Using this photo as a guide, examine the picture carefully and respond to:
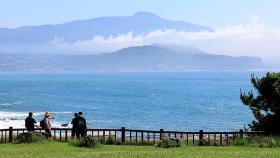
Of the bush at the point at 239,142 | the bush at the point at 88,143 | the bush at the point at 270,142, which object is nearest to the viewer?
the bush at the point at 270,142

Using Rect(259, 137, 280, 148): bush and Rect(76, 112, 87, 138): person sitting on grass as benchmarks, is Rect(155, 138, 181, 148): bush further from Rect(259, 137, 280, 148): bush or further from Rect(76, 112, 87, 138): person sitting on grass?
Rect(76, 112, 87, 138): person sitting on grass

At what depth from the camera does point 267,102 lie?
110 feet

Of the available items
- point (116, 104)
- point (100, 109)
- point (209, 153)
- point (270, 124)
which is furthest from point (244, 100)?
point (116, 104)

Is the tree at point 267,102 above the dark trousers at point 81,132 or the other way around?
above

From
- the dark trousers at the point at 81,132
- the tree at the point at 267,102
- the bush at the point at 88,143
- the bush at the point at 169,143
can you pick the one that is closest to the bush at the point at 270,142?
the bush at the point at 169,143

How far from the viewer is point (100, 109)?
100625 mm

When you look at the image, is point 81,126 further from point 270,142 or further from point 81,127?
point 270,142

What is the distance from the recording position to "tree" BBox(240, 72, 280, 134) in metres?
31.8

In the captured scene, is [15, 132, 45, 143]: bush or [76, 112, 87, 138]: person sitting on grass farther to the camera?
[76, 112, 87, 138]: person sitting on grass

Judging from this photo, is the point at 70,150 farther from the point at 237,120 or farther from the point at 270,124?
the point at 237,120

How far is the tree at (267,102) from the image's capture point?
31.8 metres

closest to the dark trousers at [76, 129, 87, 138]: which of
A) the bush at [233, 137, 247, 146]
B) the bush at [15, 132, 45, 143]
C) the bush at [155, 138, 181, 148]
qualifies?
the bush at [15, 132, 45, 143]

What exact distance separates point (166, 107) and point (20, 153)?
8739 centimetres

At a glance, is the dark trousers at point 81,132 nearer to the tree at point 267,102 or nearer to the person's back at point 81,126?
the person's back at point 81,126
